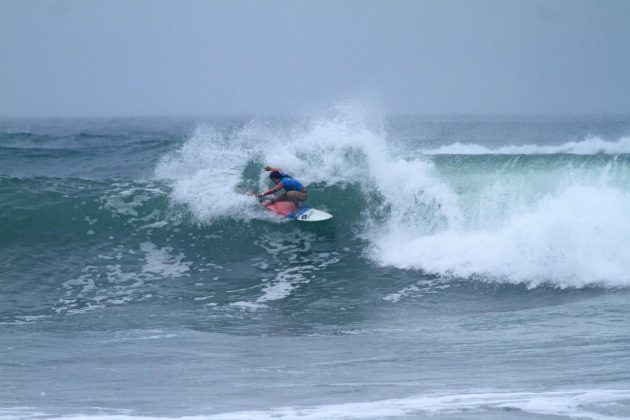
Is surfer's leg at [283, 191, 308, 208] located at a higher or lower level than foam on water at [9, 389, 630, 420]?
higher

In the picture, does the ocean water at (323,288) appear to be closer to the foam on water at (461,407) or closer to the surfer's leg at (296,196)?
the foam on water at (461,407)

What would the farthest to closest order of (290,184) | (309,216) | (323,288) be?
1. (309,216)
2. (290,184)
3. (323,288)

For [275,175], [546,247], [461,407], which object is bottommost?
[546,247]

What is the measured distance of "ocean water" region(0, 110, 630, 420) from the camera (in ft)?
22.1

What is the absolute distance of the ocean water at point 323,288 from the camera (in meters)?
6.73

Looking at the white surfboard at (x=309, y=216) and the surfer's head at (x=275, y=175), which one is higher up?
the surfer's head at (x=275, y=175)

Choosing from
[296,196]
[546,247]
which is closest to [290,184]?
[296,196]

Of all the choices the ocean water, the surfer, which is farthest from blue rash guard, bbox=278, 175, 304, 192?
the ocean water

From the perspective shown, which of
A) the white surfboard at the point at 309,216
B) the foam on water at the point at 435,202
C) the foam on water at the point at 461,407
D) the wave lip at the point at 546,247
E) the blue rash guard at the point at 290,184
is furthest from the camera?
the white surfboard at the point at 309,216

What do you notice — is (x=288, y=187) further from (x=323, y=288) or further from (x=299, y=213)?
(x=323, y=288)

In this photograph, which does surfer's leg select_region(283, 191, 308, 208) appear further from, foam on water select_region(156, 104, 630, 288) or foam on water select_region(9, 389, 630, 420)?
foam on water select_region(9, 389, 630, 420)

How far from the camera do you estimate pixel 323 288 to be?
13117mm

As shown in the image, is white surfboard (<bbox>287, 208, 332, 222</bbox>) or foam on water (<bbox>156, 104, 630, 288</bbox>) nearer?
foam on water (<bbox>156, 104, 630, 288</bbox>)

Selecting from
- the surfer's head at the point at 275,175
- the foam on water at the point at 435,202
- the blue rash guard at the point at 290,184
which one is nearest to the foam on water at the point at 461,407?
the foam on water at the point at 435,202
